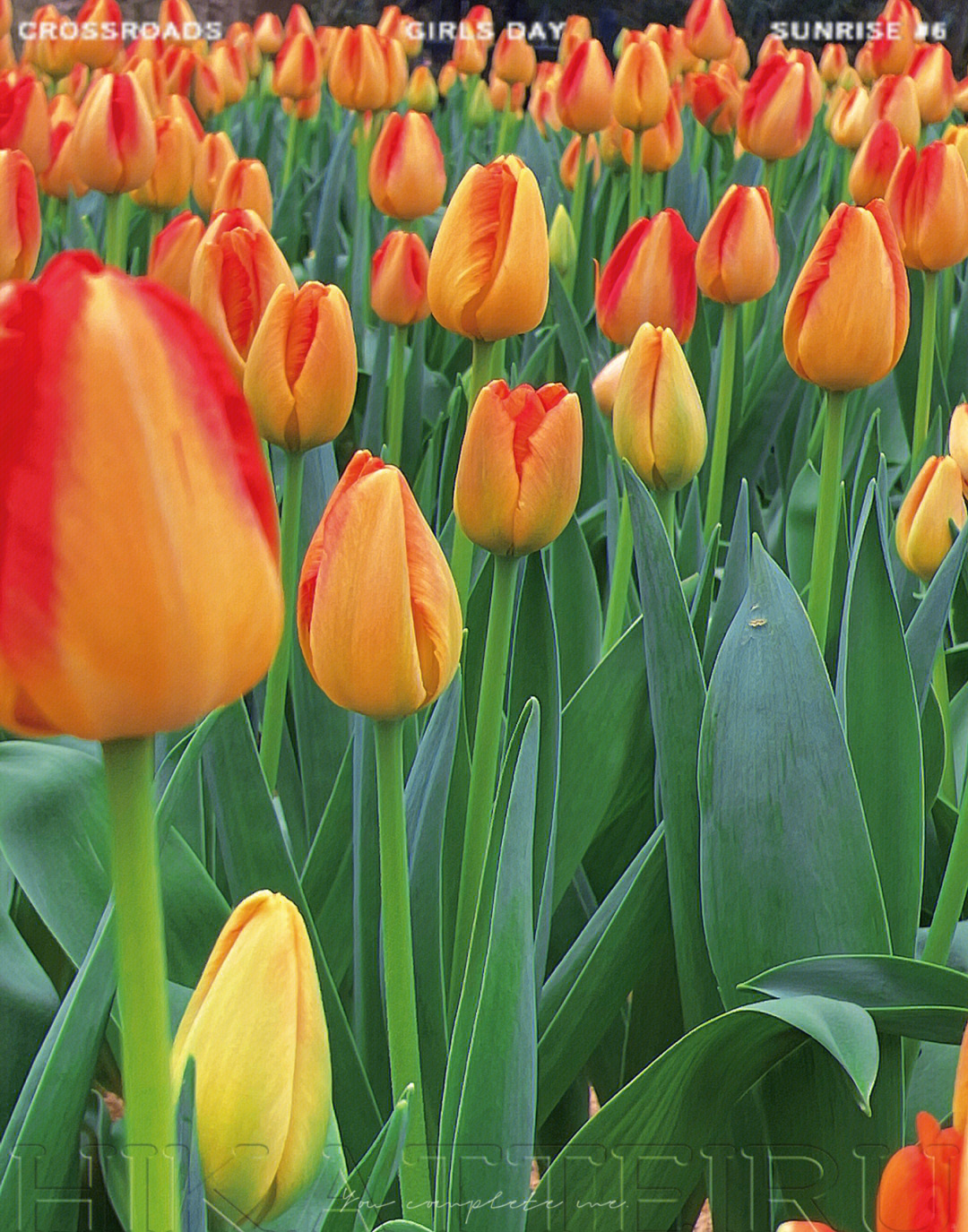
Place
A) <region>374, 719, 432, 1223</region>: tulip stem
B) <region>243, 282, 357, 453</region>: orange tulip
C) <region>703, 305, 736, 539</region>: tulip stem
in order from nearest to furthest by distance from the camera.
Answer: <region>374, 719, 432, 1223</region>: tulip stem → <region>243, 282, 357, 453</region>: orange tulip → <region>703, 305, 736, 539</region>: tulip stem

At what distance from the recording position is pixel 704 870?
69cm

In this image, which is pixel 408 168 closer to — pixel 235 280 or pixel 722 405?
pixel 722 405

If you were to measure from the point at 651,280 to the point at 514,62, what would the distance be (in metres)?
1.94

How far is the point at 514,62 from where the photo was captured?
2854 millimetres

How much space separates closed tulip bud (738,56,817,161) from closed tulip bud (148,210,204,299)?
83cm

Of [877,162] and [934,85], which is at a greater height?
[934,85]

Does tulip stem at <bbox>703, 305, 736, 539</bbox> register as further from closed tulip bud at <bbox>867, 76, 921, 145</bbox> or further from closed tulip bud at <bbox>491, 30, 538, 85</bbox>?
closed tulip bud at <bbox>491, 30, 538, 85</bbox>

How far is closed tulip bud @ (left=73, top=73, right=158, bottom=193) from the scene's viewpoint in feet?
4.71

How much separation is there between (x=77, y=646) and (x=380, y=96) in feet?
6.33

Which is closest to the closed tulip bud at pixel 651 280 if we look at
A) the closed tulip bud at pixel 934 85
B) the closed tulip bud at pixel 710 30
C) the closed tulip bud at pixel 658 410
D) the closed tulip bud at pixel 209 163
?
the closed tulip bud at pixel 658 410

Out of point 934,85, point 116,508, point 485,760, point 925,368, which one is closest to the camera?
point 116,508

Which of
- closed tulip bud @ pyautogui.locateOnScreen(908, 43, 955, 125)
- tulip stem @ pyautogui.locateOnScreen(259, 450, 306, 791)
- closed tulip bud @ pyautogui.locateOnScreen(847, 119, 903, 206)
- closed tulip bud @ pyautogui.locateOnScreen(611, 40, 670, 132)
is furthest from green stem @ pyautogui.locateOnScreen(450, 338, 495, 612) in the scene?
closed tulip bud @ pyautogui.locateOnScreen(908, 43, 955, 125)

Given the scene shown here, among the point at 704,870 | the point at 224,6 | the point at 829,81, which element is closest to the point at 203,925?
the point at 704,870

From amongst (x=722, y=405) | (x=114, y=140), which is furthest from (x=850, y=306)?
(x=114, y=140)
